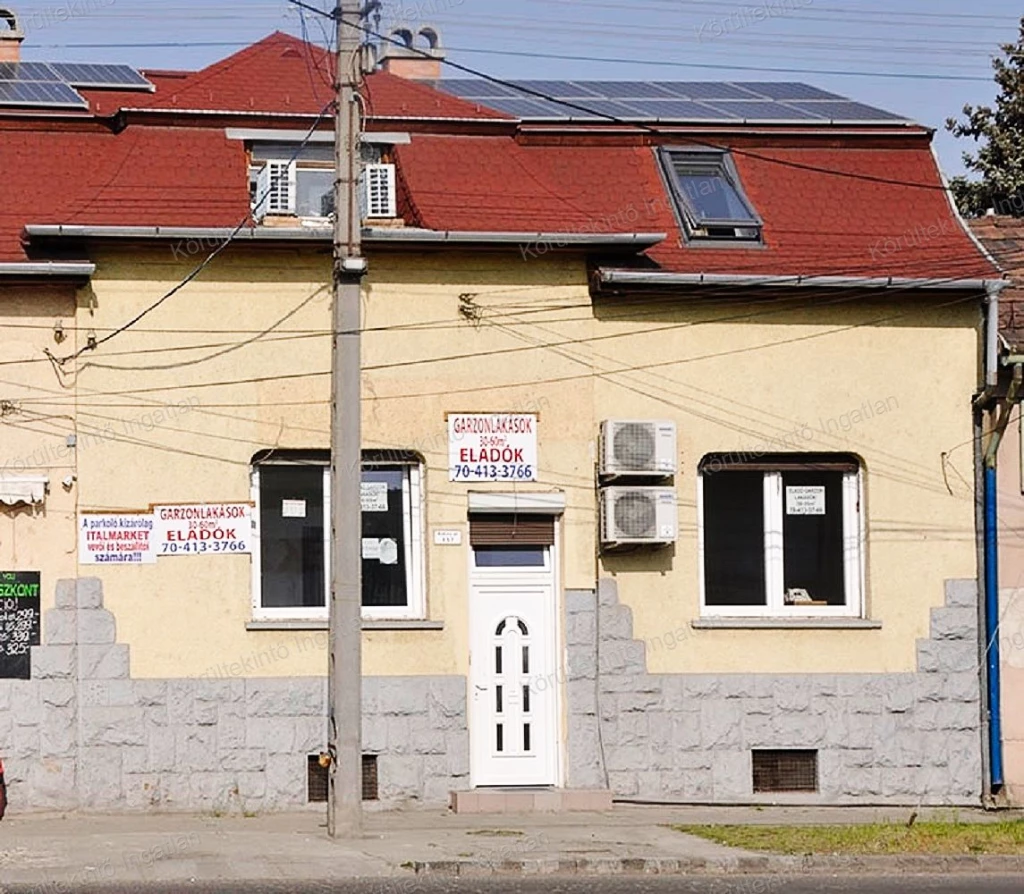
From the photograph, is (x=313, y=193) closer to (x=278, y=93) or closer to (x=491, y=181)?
(x=278, y=93)

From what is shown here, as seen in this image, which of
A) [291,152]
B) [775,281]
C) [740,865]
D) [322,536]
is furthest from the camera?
[291,152]

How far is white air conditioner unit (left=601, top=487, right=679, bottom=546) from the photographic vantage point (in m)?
19.1

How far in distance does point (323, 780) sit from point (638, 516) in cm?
379

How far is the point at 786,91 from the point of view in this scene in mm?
23219

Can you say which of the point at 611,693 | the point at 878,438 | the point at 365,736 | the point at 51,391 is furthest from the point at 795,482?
the point at 51,391

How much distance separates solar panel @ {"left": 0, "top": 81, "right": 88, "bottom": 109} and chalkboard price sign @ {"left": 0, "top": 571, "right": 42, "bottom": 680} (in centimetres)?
462

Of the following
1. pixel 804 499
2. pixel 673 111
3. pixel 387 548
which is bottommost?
pixel 387 548

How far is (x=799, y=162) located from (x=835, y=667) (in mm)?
5222

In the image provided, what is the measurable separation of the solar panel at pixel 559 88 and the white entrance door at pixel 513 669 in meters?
5.49

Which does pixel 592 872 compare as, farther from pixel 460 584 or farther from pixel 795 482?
pixel 795 482

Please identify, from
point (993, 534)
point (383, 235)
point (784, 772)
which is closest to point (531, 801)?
point (784, 772)

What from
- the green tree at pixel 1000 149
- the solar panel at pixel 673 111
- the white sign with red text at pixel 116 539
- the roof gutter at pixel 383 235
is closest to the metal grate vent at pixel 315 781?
the white sign with red text at pixel 116 539

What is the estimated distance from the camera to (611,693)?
1936cm

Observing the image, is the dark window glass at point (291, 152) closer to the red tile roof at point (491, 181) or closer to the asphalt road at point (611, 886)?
the red tile roof at point (491, 181)
